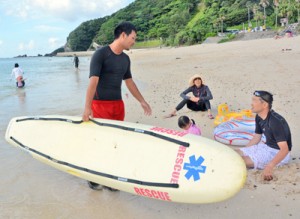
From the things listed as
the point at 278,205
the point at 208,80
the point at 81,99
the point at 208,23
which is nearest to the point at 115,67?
the point at 278,205

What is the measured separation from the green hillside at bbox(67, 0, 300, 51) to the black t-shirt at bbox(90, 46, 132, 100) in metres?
53.2

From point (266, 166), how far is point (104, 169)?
72.7 inches

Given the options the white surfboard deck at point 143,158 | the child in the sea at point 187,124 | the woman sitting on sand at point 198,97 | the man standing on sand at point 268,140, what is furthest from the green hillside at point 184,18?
the white surfboard deck at point 143,158

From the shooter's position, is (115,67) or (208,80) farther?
(208,80)

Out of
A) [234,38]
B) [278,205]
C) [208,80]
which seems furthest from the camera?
[234,38]

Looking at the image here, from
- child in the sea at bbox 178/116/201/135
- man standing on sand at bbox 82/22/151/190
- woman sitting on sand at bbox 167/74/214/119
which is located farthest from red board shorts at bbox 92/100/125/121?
woman sitting on sand at bbox 167/74/214/119

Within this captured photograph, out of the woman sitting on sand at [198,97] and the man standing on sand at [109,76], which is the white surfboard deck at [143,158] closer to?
the man standing on sand at [109,76]

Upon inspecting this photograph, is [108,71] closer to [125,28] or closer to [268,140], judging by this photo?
[125,28]

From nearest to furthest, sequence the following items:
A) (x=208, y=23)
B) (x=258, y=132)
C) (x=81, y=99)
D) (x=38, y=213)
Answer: (x=38, y=213) < (x=258, y=132) < (x=81, y=99) < (x=208, y=23)

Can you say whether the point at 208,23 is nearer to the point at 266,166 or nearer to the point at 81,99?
the point at 81,99

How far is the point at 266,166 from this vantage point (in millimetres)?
3883

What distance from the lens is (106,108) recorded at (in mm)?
4160

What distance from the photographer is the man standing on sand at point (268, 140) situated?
3830 mm

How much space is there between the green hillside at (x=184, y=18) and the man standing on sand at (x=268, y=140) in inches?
2070
